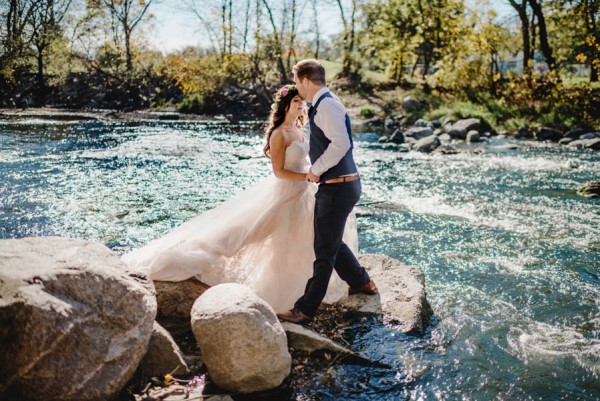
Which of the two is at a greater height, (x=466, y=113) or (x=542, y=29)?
(x=542, y=29)

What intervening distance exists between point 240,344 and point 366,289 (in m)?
2.22

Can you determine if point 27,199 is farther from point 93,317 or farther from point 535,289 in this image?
point 535,289

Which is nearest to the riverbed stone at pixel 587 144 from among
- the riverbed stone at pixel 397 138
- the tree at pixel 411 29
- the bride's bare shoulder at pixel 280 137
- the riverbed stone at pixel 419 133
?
the riverbed stone at pixel 419 133

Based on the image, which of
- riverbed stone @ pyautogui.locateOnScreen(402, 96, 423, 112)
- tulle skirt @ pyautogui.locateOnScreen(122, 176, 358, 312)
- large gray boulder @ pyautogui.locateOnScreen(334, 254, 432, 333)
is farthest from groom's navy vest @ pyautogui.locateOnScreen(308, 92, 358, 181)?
riverbed stone @ pyautogui.locateOnScreen(402, 96, 423, 112)

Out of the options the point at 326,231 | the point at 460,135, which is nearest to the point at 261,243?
the point at 326,231

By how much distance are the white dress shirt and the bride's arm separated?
0.59m

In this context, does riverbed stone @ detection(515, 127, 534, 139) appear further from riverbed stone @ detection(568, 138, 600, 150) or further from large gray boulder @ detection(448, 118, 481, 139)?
riverbed stone @ detection(568, 138, 600, 150)

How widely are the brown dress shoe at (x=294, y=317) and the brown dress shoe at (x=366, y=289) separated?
89 cm

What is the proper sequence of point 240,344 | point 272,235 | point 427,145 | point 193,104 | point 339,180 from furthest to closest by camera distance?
point 193,104, point 427,145, point 272,235, point 339,180, point 240,344

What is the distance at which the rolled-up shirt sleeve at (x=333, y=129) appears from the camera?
14.8 feet

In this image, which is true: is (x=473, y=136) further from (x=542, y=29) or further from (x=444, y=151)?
(x=542, y=29)

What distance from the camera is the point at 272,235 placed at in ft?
17.4

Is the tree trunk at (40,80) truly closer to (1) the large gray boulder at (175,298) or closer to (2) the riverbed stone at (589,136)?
(2) the riverbed stone at (589,136)

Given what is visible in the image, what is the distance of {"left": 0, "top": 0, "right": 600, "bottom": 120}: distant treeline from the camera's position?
26.5 m
